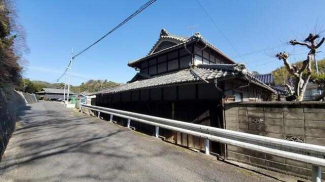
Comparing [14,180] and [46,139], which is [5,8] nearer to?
[46,139]

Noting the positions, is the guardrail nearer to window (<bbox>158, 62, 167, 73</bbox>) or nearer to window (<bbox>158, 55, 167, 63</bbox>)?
window (<bbox>158, 62, 167, 73</bbox>)

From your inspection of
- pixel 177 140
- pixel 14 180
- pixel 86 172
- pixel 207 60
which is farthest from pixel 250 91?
pixel 14 180

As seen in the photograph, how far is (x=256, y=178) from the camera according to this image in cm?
372

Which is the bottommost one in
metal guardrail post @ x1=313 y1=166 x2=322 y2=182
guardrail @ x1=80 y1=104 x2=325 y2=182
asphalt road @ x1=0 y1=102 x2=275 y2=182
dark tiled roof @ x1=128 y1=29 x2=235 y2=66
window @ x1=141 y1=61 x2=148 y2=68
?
asphalt road @ x1=0 y1=102 x2=275 y2=182

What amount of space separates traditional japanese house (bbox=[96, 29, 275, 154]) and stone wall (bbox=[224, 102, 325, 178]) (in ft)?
2.66

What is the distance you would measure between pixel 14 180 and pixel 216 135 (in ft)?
15.9

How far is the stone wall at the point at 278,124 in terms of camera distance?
4.99m

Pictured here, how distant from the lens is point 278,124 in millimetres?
5688

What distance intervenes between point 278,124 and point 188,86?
437 cm

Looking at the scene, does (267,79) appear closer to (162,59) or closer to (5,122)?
(162,59)

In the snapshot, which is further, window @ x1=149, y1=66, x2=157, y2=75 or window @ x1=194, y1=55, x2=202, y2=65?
window @ x1=149, y1=66, x2=157, y2=75

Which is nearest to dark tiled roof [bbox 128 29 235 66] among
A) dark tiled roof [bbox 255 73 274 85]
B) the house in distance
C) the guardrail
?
the guardrail

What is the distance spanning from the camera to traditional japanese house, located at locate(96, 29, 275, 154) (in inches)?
296

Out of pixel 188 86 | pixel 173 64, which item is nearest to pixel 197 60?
pixel 173 64
